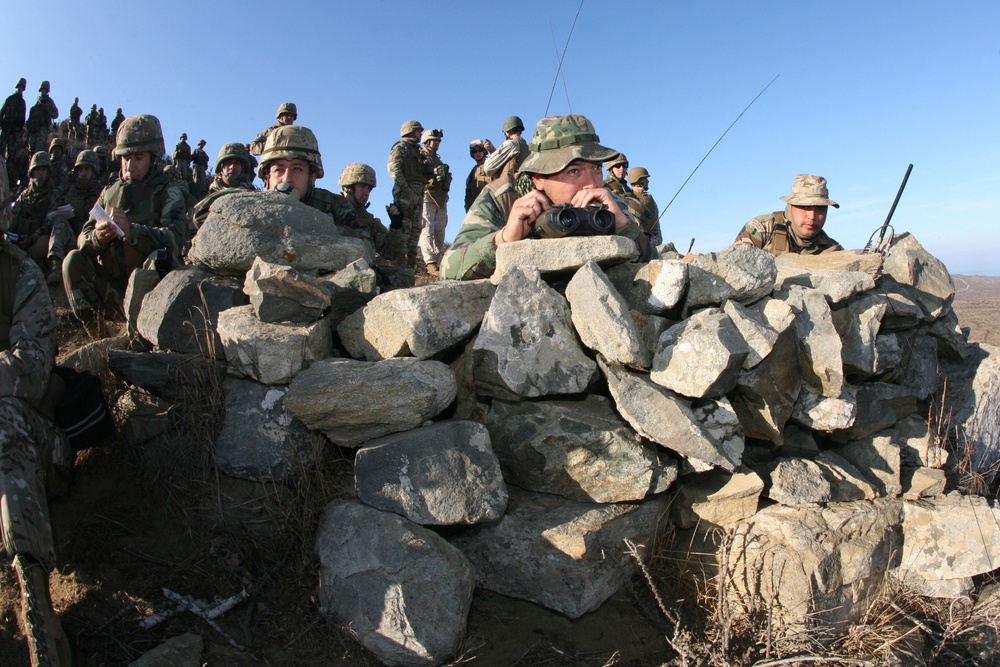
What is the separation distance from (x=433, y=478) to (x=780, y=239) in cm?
459

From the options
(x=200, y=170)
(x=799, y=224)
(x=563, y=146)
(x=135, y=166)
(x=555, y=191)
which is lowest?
(x=555, y=191)

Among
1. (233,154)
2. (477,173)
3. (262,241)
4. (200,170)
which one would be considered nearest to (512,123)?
(477,173)

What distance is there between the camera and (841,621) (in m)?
3.21

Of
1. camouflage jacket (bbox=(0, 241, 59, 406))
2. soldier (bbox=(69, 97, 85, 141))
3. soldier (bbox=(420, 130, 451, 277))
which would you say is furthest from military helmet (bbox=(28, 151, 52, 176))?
soldier (bbox=(69, 97, 85, 141))

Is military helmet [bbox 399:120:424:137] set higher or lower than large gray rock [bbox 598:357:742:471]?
higher

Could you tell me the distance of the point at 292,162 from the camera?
490cm

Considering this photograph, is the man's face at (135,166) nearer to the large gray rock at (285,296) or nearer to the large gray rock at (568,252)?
the large gray rock at (285,296)

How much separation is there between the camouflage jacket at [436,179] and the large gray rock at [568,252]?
6370 mm

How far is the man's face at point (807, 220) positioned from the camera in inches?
229

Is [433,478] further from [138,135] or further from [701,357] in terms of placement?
[138,135]

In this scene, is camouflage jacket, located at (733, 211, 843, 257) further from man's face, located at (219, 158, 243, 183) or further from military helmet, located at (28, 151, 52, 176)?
military helmet, located at (28, 151, 52, 176)

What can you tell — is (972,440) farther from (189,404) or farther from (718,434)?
(189,404)

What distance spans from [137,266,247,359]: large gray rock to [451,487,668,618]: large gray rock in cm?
174

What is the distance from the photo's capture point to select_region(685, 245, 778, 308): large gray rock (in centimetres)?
342
